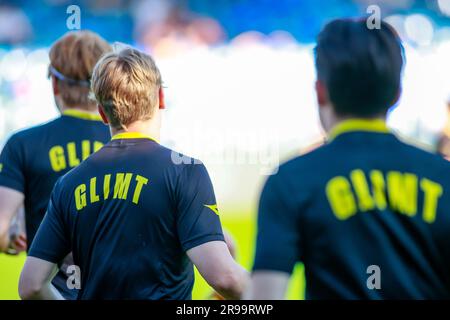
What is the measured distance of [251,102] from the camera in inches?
494

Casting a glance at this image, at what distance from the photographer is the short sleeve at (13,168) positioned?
3809 mm

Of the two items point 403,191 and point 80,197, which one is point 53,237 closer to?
point 80,197

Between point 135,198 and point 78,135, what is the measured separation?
105 cm

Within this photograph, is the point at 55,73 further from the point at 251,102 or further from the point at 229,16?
the point at 229,16

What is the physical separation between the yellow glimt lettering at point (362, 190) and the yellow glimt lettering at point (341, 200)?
18 mm

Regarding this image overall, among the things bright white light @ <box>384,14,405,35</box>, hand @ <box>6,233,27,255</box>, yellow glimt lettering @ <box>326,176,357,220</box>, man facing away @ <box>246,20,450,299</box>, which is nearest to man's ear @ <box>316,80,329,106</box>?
man facing away @ <box>246,20,450,299</box>

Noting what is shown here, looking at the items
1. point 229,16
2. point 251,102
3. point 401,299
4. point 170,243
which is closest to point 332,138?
point 401,299

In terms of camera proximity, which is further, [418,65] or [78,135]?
[418,65]

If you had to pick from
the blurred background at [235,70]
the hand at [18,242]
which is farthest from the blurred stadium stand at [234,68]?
the hand at [18,242]

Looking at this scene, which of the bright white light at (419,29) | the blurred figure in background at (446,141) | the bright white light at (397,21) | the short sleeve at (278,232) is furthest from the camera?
the bright white light at (397,21)

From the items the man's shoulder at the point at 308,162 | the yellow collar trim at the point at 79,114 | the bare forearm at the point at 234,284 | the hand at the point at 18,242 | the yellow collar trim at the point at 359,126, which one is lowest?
the bare forearm at the point at 234,284

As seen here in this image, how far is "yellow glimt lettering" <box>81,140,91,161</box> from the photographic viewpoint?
12.7ft

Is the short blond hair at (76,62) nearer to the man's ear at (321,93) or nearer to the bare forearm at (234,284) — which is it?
the bare forearm at (234,284)

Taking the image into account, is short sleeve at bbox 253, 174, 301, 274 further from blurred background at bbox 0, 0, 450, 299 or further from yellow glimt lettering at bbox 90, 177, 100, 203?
blurred background at bbox 0, 0, 450, 299
